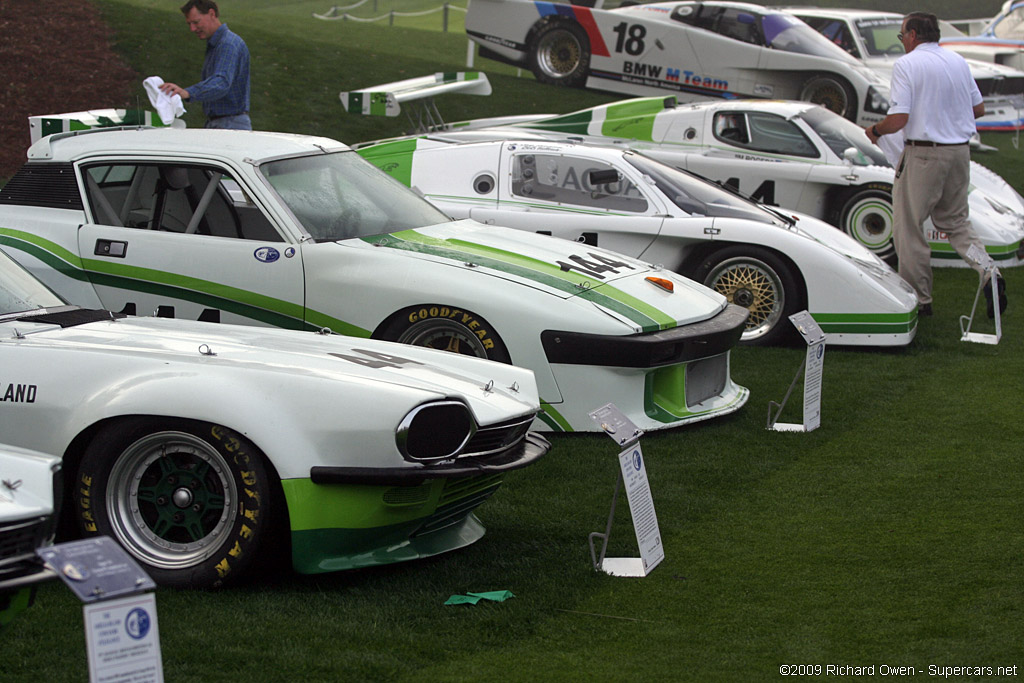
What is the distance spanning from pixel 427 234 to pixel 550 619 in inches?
113

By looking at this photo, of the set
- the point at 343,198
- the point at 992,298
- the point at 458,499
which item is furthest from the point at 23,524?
the point at 992,298

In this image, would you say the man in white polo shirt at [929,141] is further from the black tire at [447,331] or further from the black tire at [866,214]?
the black tire at [447,331]

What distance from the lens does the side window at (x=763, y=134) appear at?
1008 centimetres

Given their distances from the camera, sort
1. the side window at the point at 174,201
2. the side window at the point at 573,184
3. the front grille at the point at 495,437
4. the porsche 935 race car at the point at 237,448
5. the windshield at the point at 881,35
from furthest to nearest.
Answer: the windshield at the point at 881,35 → the side window at the point at 573,184 → the side window at the point at 174,201 → the front grille at the point at 495,437 → the porsche 935 race car at the point at 237,448

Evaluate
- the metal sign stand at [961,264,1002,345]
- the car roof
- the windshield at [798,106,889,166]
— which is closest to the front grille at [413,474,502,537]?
the car roof

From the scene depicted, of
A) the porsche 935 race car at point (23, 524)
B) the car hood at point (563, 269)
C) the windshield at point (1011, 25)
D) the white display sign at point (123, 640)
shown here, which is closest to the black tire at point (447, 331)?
the car hood at point (563, 269)

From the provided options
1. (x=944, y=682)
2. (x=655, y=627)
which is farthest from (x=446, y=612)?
(x=944, y=682)

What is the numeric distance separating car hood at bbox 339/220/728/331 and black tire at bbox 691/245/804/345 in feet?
3.97

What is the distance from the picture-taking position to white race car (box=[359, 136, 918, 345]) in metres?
7.54

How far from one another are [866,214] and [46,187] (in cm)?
657

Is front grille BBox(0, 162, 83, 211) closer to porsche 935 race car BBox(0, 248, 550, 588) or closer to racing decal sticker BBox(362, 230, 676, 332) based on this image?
racing decal sticker BBox(362, 230, 676, 332)

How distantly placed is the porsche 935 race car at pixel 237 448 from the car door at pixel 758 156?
6642 mm

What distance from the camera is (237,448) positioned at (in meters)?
3.66

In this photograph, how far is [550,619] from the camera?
3.69 m
